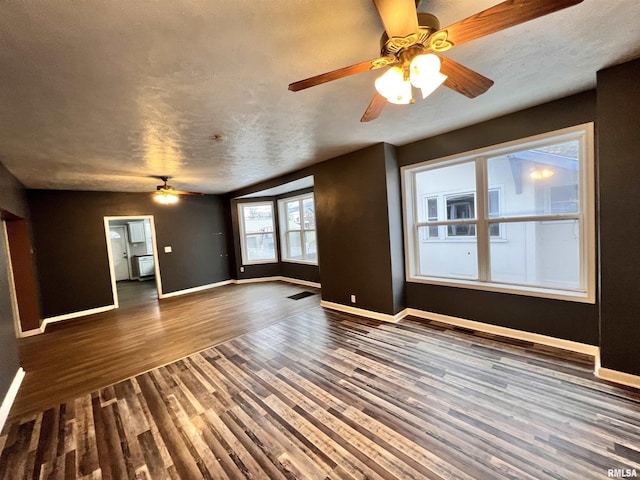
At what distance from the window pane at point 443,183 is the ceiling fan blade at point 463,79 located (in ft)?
6.45

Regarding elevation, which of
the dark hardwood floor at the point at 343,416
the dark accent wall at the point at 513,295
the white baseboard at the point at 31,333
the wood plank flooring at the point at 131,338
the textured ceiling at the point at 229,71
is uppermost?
the textured ceiling at the point at 229,71

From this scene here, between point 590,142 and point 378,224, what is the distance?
2.25 meters

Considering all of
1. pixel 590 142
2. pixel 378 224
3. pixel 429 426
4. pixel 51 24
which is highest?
pixel 51 24

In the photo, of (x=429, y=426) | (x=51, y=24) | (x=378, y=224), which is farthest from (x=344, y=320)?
(x=51, y=24)

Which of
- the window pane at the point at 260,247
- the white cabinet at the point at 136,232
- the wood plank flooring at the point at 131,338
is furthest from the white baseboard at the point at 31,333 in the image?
the white cabinet at the point at 136,232

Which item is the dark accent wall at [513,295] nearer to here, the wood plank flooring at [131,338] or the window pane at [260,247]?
the wood plank flooring at [131,338]

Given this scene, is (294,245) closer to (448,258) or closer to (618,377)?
(448,258)

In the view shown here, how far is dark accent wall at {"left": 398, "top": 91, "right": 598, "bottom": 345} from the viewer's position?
8.40 feet

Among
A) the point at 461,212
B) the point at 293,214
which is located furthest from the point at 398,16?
the point at 293,214

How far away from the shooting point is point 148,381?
2.64 metres

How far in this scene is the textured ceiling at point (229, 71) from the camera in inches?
50.1

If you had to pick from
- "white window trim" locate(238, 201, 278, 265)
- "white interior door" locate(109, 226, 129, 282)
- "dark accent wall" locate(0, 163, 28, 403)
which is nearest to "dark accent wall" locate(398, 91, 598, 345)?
"white window trim" locate(238, 201, 278, 265)

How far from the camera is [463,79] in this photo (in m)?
1.49

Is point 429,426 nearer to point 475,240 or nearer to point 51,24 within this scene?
point 475,240
